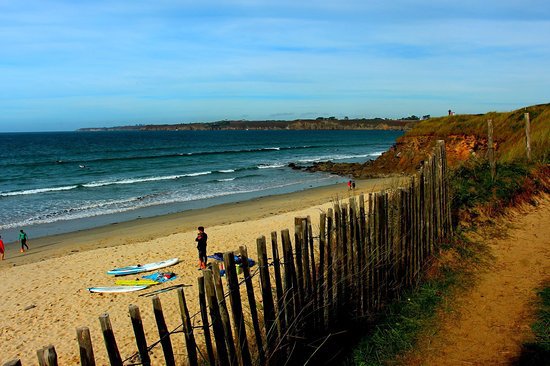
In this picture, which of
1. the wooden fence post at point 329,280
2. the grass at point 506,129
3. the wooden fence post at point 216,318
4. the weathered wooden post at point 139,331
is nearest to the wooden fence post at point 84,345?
the weathered wooden post at point 139,331

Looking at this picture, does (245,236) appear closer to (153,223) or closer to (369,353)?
(153,223)

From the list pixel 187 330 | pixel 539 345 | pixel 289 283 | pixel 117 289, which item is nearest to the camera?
pixel 187 330

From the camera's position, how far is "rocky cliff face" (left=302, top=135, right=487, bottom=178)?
26.6 m

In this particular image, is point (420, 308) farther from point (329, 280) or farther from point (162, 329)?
point (162, 329)

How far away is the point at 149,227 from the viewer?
2059cm

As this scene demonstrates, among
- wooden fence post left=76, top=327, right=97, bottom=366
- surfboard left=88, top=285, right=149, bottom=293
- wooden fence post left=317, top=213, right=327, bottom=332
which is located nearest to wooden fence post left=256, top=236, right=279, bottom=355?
wooden fence post left=317, top=213, right=327, bottom=332

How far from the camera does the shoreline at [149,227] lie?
17.2 meters

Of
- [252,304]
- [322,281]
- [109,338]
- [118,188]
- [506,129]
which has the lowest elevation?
[118,188]

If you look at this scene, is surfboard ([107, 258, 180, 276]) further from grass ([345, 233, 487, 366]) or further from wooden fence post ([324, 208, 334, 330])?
wooden fence post ([324, 208, 334, 330])

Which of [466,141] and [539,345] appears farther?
[466,141]

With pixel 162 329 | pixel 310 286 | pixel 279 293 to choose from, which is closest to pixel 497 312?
pixel 310 286

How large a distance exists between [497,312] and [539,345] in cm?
100

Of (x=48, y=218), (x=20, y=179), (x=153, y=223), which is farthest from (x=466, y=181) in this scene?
(x=20, y=179)

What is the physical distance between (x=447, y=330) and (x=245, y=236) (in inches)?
415
